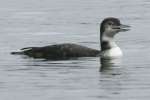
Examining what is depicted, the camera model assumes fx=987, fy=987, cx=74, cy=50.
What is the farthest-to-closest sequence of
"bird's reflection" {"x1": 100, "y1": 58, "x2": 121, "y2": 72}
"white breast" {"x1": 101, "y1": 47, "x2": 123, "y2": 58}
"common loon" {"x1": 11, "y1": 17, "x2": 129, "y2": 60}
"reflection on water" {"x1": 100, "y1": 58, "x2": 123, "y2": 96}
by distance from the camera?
"common loon" {"x1": 11, "y1": 17, "x2": 129, "y2": 60}
"white breast" {"x1": 101, "y1": 47, "x2": 123, "y2": 58}
"bird's reflection" {"x1": 100, "y1": 58, "x2": 121, "y2": 72}
"reflection on water" {"x1": 100, "y1": 58, "x2": 123, "y2": 96}

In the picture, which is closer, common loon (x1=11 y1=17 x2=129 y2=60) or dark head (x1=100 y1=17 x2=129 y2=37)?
common loon (x1=11 y1=17 x2=129 y2=60)

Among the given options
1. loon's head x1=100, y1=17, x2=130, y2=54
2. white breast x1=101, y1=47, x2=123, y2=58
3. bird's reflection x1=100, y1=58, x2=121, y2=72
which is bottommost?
bird's reflection x1=100, y1=58, x2=121, y2=72

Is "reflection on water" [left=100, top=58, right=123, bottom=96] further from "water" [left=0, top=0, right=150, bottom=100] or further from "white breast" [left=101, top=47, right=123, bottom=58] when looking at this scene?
"white breast" [left=101, top=47, right=123, bottom=58]

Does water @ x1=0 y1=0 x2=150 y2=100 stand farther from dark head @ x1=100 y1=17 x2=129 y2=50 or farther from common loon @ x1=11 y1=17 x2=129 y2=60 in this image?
dark head @ x1=100 y1=17 x2=129 y2=50

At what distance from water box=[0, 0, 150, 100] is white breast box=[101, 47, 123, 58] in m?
0.21

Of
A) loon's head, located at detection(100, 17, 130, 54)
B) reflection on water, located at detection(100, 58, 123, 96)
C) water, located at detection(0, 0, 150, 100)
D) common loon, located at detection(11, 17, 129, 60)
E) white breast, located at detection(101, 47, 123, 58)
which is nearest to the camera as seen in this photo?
water, located at detection(0, 0, 150, 100)

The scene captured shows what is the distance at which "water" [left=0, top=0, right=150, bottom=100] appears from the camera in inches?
808

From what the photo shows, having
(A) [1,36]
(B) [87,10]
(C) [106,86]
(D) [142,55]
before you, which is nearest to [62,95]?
(C) [106,86]

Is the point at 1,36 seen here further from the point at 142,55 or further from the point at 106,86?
the point at 106,86

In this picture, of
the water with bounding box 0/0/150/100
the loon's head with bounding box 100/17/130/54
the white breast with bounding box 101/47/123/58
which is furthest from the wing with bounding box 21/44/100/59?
the loon's head with bounding box 100/17/130/54

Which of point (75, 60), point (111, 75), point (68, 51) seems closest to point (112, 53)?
point (68, 51)

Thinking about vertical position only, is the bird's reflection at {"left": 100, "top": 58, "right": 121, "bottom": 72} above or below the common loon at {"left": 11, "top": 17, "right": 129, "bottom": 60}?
below

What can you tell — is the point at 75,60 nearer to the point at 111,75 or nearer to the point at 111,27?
the point at 111,27

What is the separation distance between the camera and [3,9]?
37875 millimetres
